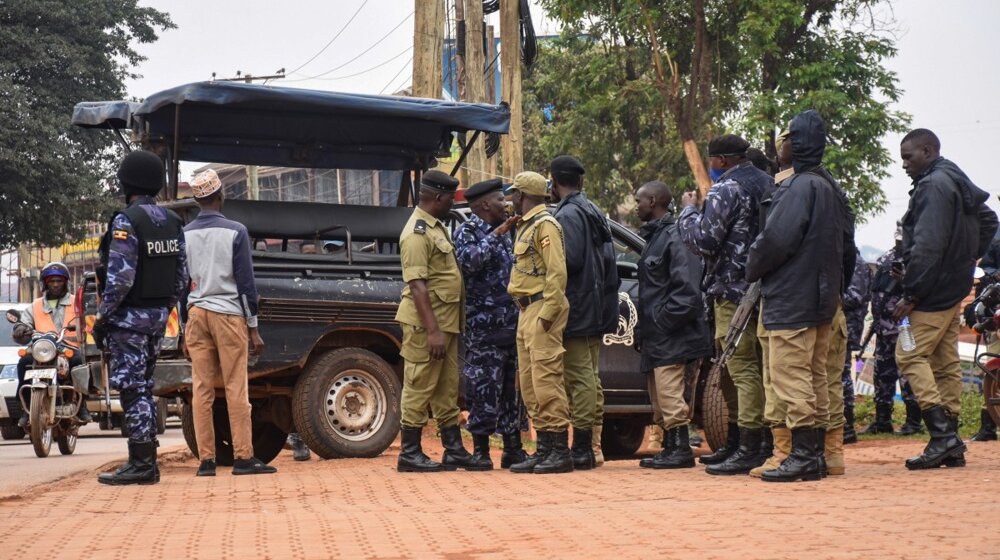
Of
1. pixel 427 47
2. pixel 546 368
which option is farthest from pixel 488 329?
pixel 427 47

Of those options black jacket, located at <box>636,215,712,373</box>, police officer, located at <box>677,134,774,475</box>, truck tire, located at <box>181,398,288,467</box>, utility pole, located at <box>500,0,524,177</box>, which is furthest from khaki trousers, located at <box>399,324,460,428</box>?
utility pole, located at <box>500,0,524,177</box>

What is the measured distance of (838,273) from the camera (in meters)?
7.82

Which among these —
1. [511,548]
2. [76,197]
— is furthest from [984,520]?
[76,197]

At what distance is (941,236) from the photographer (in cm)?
808

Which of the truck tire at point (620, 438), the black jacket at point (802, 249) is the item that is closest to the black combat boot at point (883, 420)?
the truck tire at point (620, 438)

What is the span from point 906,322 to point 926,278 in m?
0.51

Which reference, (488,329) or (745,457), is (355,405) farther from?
(745,457)

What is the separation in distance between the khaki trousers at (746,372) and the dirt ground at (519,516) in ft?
1.50

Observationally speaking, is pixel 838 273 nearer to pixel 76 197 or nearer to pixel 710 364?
pixel 710 364

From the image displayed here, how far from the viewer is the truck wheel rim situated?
10095 mm

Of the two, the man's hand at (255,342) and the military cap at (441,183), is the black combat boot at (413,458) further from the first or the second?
the military cap at (441,183)

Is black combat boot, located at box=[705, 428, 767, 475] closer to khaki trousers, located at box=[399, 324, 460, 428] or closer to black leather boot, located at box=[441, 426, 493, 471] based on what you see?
black leather boot, located at box=[441, 426, 493, 471]

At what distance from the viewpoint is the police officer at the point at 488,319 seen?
909cm

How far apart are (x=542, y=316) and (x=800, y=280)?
158cm
